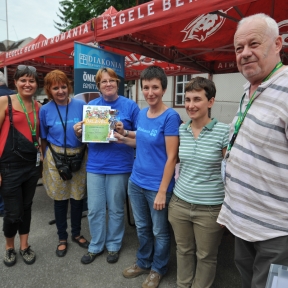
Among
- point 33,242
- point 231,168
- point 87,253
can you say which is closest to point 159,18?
point 231,168

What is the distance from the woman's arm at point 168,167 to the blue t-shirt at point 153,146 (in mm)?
50

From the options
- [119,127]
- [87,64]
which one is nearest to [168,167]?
[119,127]

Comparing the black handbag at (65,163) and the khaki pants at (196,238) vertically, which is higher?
the black handbag at (65,163)

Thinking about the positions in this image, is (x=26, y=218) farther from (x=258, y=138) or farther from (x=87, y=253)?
(x=258, y=138)

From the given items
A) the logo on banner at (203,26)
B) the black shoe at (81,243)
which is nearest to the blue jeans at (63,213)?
the black shoe at (81,243)

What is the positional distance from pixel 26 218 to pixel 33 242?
593 mm

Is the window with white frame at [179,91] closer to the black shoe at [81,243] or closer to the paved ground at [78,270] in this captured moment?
the paved ground at [78,270]

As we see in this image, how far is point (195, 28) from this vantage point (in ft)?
12.9

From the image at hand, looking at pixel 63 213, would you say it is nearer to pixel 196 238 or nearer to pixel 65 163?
pixel 65 163

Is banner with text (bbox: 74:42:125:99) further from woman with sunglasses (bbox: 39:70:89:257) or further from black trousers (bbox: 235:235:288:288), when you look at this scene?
black trousers (bbox: 235:235:288:288)

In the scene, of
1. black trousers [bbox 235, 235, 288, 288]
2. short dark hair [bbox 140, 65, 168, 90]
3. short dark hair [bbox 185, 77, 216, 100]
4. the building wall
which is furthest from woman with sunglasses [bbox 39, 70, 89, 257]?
the building wall

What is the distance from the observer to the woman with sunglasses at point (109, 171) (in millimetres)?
2428

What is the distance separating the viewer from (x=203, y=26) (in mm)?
3910

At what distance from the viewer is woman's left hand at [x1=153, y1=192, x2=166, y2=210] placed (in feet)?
6.44
